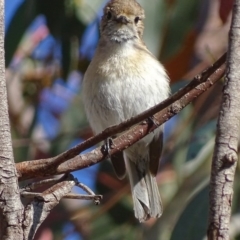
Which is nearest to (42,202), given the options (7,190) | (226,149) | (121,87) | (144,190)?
(7,190)

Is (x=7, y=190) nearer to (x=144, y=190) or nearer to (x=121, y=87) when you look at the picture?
(x=121, y=87)

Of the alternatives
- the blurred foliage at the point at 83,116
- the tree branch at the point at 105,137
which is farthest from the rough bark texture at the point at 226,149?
the blurred foliage at the point at 83,116

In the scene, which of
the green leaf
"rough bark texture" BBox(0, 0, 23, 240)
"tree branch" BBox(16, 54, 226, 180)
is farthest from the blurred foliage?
"rough bark texture" BBox(0, 0, 23, 240)

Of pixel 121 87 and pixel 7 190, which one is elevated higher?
pixel 121 87

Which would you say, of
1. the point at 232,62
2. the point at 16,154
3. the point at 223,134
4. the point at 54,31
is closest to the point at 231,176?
the point at 223,134

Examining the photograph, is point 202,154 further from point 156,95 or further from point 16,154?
point 16,154

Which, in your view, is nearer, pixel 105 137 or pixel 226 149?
pixel 226 149

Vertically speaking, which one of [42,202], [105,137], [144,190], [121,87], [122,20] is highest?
[122,20]
